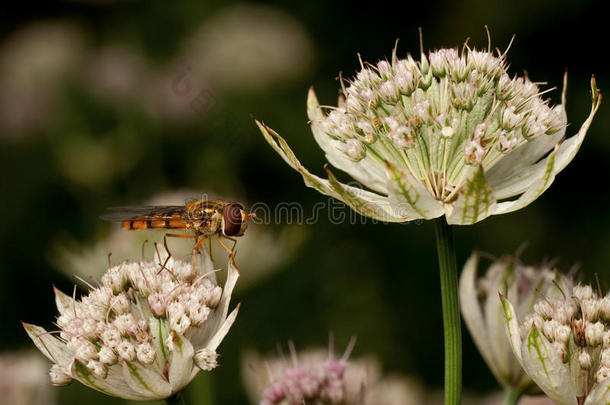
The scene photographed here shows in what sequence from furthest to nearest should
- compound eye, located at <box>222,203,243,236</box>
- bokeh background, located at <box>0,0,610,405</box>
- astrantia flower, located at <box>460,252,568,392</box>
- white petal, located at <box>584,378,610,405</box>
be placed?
bokeh background, located at <box>0,0,610,405</box>
compound eye, located at <box>222,203,243,236</box>
astrantia flower, located at <box>460,252,568,392</box>
white petal, located at <box>584,378,610,405</box>

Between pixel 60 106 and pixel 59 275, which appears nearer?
pixel 59 275

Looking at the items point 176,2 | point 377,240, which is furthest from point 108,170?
point 176,2

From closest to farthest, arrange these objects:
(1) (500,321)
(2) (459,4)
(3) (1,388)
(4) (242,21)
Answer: (1) (500,321) < (3) (1,388) < (4) (242,21) < (2) (459,4)

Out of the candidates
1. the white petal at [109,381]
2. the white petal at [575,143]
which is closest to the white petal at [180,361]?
the white petal at [109,381]

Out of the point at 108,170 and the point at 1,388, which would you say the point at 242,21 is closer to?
the point at 108,170

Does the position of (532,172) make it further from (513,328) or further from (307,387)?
(307,387)

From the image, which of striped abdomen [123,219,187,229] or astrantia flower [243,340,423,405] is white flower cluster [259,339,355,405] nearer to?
astrantia flower [243,340,423,405]

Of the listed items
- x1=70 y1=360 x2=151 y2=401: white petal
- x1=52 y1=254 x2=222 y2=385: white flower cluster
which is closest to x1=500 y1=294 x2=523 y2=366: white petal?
x1=52 y1=254 x2=222 y2=385: white flower cluster
